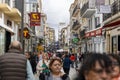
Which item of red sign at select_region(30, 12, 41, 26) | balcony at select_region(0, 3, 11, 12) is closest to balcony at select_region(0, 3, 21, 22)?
balcony at select_region(0, 3, 11, 12)

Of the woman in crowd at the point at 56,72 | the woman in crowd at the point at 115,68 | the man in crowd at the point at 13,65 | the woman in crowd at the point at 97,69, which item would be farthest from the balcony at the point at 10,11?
the woman in crowd at the point at 97,69

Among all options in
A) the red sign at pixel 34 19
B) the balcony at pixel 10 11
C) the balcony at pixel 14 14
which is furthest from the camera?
the red sign at pixel 34 19

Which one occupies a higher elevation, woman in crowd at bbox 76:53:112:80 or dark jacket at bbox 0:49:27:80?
woman in crowd at bbox 76:53:112:80

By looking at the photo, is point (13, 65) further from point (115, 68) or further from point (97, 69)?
point (97, 69)

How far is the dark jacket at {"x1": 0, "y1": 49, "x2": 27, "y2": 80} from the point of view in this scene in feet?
26.5

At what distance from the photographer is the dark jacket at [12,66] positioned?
8.08m

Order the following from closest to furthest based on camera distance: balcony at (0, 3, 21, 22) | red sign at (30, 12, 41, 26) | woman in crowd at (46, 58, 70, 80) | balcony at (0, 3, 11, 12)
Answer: woman in crowd at (46, 58, 70, 80)
balcony at (0, 3, 11, 12)
balcony at (0, 3, 21, 22)
red sign at (30, 12, 41, 26)

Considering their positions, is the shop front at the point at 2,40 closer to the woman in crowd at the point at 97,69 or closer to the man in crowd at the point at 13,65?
the man in crowd at the point at 13,65

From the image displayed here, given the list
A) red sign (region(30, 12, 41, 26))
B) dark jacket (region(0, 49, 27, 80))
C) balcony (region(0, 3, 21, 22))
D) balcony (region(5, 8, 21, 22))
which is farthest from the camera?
red sign (region(30, 12, 41, 26))

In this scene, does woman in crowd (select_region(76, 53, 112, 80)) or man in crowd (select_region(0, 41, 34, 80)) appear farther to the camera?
man in crowd (select_region(0, 41, 34, 80))

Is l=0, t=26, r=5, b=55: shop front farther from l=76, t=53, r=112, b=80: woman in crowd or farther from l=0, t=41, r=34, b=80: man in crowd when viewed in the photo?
l=76, t=53, r=112, b=80: woman in crowd

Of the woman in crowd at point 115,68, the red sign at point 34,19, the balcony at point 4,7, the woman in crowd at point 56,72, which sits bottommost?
the woman in crowd at point 56,72

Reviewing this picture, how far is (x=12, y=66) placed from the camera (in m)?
8.12

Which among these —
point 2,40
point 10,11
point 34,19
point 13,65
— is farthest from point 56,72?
point 34,19
